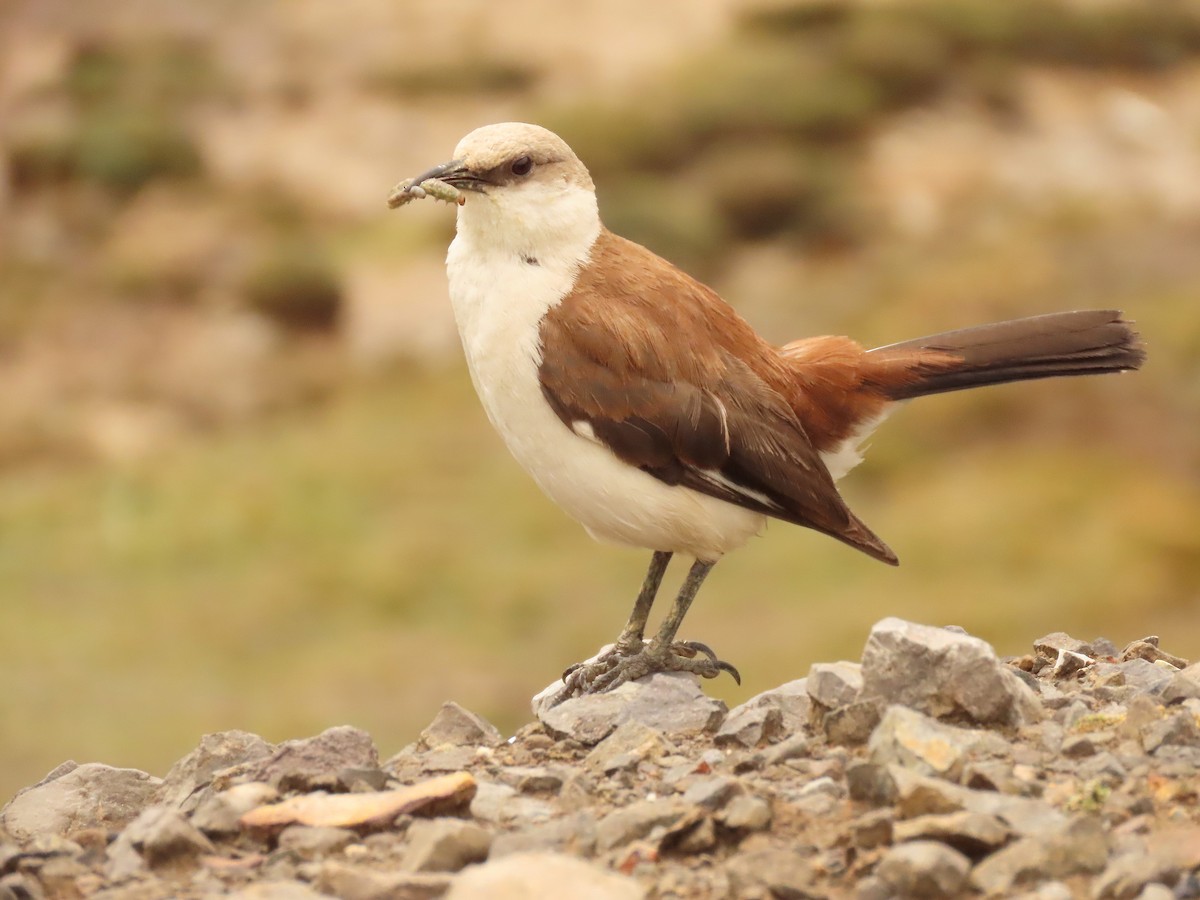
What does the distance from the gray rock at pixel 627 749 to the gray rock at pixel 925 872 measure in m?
1.61

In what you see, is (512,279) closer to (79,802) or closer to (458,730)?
(458,730)

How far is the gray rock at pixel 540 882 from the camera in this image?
4.70m

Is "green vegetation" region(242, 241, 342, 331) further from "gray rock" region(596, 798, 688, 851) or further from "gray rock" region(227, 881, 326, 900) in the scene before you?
"gray rock" region(227, 881, 326, 900)

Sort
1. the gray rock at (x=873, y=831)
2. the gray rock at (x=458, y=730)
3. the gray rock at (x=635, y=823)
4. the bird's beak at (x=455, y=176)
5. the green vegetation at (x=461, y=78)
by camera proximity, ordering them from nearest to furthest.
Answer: the gray rock at (x=873, y=831) < the gray rock at (x=635, y=823) < the gray rock at (x=458, y=730) < the bird's beak at (x=455, y=176) < the green vegetation at (x=461, y=78)

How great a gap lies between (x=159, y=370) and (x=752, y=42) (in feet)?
50.5

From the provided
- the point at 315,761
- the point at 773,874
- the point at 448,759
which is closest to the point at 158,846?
the point at 315,761

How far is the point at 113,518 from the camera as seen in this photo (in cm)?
2070

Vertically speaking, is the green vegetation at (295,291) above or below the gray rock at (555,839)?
above

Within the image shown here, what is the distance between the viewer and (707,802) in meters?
5.55

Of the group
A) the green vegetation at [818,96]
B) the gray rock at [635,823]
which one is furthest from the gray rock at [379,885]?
the green vegetation at [818,96]

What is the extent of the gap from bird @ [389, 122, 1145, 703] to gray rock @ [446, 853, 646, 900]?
2682 mm

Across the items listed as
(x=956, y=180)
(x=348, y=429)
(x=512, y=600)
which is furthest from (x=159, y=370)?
(x=956, y=180)

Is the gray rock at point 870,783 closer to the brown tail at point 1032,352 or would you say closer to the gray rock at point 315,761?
the gray rock at point 315,761

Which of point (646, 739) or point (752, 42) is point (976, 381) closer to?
point (646, 739)
